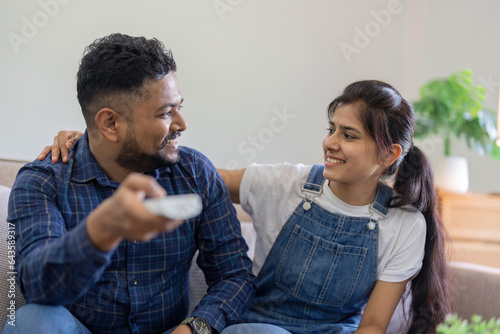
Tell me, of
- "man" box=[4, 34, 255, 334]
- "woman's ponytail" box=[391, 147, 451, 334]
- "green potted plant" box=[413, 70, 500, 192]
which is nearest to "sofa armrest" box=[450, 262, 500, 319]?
"woman's ponytail" box=[391, 147, 451, 334]

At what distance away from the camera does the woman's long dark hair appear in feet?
4.35

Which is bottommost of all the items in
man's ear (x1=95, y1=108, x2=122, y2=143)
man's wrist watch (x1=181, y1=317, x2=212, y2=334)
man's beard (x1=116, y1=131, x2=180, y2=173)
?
man's wrist watch (x1=181, y1=317, x2=212, y2=334)

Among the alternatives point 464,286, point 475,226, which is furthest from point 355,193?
point 475,226

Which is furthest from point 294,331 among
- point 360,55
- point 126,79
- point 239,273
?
point 360,55

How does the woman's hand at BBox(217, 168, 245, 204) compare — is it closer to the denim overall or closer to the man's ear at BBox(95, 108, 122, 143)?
the denim overall

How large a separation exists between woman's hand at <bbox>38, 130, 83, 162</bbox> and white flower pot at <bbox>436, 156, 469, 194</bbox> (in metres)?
1.80

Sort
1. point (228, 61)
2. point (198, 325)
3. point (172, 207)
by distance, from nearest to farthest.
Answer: point (172, 207), point (198, 325), point (228, 61)

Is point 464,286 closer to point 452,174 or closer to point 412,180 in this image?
point 412,180

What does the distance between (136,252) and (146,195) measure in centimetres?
21

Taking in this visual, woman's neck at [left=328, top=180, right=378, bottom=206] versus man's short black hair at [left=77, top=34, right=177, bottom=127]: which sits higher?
man's short black hair at [left=77, top=34, right=177, bottom=127]

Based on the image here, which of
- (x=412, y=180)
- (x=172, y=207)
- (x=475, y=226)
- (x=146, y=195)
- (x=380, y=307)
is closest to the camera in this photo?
(x=172, y=207)

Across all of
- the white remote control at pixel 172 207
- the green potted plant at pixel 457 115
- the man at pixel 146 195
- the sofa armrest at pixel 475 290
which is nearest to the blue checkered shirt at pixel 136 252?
the man at pixel 146 195

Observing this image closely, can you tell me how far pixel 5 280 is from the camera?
4.03 feet

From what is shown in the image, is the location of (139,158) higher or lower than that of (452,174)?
higher
